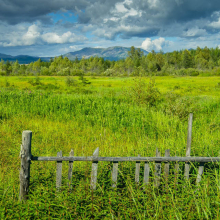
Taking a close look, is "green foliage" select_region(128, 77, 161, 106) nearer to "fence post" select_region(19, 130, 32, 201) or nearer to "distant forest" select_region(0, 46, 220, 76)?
"fence post" select_region(19, 130, 32, 201)

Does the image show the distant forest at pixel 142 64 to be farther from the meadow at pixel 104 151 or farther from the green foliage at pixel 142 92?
the meadow at pixel 104 151

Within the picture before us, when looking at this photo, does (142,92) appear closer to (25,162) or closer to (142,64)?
(25,162)

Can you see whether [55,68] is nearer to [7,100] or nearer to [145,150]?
[7,100]

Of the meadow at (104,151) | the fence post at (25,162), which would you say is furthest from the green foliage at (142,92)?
the fence post at (25,162)

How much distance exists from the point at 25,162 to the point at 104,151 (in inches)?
144

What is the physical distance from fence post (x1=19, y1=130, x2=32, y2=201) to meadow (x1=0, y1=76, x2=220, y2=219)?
0.49 feet

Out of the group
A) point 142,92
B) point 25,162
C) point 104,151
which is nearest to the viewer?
point 25,162

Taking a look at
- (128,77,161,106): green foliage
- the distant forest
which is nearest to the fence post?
(128,77,161,106): green foliage

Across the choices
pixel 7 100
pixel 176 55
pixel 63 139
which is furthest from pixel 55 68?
pixel 63 139

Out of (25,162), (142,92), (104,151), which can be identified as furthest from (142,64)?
(25,162)

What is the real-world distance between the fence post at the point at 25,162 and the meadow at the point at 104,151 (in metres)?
0.15

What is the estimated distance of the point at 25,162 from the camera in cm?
376

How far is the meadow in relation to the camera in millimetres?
3375

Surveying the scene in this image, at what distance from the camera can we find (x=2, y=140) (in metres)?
7.87
